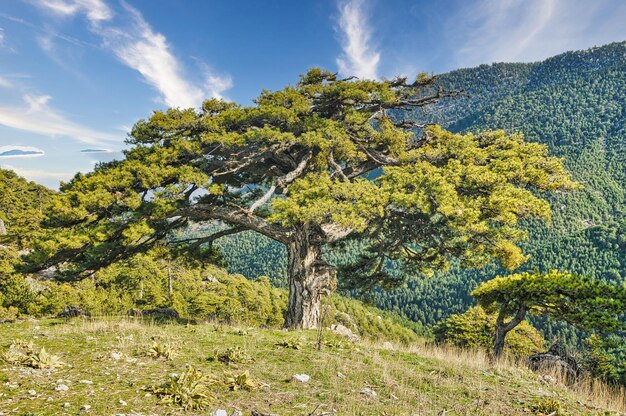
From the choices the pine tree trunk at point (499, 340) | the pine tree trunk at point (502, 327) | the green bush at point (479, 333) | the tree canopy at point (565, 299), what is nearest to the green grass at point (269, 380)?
the tree canopy at point (565, 299)

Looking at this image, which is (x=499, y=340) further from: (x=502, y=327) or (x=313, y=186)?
(x=313, y=186)

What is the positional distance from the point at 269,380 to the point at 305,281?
784cm

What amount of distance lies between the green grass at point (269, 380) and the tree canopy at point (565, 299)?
5.26 metres

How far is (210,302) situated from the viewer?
77.3m

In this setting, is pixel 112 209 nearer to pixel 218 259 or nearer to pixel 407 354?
pixel 218 259

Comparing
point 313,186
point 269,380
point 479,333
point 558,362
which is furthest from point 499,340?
point 479,333

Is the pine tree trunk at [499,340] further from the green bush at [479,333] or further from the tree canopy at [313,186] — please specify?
the green bush at [479,333]

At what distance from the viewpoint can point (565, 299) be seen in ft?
45.9

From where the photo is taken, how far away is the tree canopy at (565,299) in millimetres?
12797

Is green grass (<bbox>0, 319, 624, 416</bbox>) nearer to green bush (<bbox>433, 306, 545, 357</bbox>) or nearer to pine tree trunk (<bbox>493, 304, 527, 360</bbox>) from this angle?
pine tree trunk (<bbox>493, 304, 527, 360</bbox>)

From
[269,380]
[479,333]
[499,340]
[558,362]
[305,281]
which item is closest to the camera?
[269,380]

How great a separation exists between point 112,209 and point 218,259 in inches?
249

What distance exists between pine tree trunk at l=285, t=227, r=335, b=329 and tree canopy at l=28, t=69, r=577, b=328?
0.15 ft

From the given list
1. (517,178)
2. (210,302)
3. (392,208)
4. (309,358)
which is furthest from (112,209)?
(210,302)
